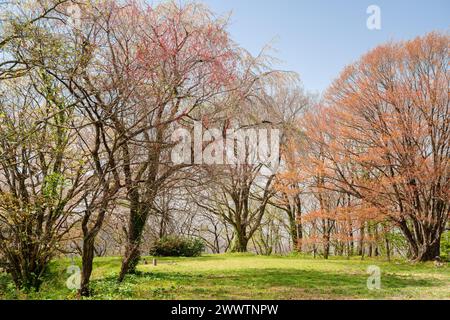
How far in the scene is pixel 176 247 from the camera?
21.2 meters

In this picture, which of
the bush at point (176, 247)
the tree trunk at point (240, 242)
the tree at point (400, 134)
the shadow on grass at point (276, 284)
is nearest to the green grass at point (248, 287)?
the shadow on grass at point (276, 284)

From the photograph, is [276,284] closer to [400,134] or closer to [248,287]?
[248,287]

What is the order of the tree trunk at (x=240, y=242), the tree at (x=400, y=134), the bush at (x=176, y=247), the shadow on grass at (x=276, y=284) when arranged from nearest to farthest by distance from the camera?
Result: 1. the shadow on grass at (x=276, y=284)
2. the tree at (x=400, y=134)
3. the bush at (x=176, y=247)
4. the tree trunk at (x=240, y=242)

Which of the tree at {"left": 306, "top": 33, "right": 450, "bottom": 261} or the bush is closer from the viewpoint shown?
the tree at {"left": 306, "top": 33, "right": 450, "bottom": 261}

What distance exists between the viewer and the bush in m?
20.8

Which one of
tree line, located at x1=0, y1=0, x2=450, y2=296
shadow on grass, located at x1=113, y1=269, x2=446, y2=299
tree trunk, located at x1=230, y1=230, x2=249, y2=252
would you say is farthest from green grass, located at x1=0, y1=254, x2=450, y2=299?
tree trunk, located at x1=230, y1=230, x2=249, y2=252

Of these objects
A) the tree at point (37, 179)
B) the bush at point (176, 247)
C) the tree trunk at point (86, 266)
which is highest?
the tree at point (37, 179)

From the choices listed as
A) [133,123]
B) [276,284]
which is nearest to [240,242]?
[276,284]

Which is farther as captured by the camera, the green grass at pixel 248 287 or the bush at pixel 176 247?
the bush at pixel 176 247

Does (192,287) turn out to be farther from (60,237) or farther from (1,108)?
(1,108)

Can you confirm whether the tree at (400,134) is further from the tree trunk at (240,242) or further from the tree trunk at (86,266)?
the tree trunk at (86,266)

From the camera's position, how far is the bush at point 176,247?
20750mm

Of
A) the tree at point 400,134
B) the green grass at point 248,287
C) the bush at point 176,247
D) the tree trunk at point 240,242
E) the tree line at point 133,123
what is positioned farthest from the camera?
the tree trunk at point 240,242

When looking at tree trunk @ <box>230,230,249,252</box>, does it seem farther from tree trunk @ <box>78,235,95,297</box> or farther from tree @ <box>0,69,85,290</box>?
tree trunk @ <box>78,235,95,297</box>
